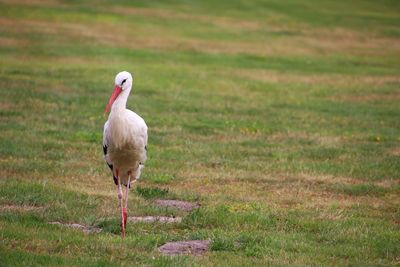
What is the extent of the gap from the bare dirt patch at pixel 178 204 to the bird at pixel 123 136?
2.50 feet

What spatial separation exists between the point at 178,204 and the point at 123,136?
1.87 meters

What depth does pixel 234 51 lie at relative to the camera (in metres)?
34.6

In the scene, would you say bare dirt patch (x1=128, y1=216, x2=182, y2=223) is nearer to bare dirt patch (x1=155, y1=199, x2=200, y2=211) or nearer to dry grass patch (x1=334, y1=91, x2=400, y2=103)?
bare dirt patch (x1=155, y1=199, x2=200, y2=211)

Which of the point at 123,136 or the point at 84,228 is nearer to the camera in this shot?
the point at 84,228

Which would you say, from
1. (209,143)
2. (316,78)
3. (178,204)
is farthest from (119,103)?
(316,78)

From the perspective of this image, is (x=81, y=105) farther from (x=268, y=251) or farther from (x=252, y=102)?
(x=268, y=251)

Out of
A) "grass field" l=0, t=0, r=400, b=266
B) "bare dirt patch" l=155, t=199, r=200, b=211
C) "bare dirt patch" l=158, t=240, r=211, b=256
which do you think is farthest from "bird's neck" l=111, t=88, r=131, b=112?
"bare dirt patch" l=155, t=199, r=200, b=211

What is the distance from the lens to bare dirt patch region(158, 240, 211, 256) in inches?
364

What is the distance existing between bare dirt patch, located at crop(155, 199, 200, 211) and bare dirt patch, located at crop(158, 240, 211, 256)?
2.09 m

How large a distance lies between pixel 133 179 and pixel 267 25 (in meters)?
34.0

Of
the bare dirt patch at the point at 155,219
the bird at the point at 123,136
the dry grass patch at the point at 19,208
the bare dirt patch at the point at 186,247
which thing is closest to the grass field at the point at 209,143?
the dry grass patch at the point at 19,208

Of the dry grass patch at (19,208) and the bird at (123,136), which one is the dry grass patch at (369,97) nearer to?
the bird at (123,136)

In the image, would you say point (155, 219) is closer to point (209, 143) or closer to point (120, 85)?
point (120, 85)

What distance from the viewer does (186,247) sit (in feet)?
31.0
